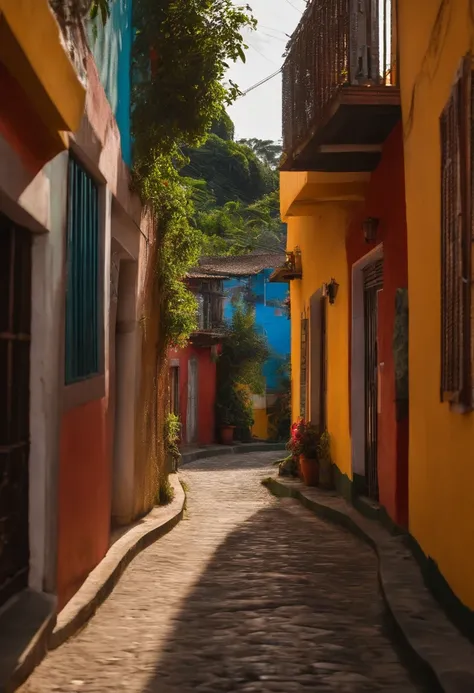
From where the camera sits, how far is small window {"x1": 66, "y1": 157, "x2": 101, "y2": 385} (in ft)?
20.6

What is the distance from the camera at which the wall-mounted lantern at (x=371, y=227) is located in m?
9.81

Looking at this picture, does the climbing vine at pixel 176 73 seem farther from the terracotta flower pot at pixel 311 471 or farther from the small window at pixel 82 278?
the terracotta flower pot at pixel 311 471

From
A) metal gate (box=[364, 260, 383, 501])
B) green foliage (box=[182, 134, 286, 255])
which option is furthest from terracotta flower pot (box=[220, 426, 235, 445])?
green foliage (box=[182, 134, 286, 255])

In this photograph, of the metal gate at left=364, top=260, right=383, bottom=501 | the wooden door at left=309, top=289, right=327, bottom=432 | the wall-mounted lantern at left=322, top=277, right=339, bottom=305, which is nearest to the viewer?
the metal gate at left=364, top=260, right=383, bottom=501

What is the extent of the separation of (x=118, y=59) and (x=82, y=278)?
114 inches

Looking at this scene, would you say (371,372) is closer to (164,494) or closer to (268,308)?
(164,494)

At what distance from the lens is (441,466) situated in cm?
608

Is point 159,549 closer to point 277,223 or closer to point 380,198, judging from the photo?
point 380,198

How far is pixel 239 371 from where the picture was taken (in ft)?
105

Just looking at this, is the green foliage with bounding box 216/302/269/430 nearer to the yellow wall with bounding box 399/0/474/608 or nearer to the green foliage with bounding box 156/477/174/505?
the green foliage with bounding box 156/477/174/505

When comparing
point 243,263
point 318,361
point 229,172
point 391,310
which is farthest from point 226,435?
point 229,172

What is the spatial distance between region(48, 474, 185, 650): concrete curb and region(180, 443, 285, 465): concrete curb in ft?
43.3

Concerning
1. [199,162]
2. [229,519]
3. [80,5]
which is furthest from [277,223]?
[80,5]

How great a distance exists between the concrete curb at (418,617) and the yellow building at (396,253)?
173mm
